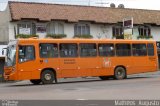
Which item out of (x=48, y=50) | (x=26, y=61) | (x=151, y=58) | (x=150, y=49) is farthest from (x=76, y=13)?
(x=26, y=61)

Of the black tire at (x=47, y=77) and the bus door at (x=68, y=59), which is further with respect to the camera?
the bus door at (x=68, y=59)

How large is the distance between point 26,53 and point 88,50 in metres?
4.69

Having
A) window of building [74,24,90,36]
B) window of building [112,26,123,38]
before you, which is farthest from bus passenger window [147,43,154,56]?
window of building [112,26,123,38]

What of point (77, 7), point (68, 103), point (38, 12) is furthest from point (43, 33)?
point (68, 103)

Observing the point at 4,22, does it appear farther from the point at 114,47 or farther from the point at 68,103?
the point at 68,103

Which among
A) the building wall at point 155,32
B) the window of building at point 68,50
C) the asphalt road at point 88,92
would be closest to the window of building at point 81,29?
the building wall at point 155,32

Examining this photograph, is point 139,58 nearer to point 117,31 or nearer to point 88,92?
point 88,92

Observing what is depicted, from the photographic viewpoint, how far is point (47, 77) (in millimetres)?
29094

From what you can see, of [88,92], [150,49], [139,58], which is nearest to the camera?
[88,92]

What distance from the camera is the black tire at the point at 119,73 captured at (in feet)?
106

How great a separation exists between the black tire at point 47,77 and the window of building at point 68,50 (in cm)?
144

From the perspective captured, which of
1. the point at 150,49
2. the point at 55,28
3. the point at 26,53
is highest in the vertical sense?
the point at 55,28

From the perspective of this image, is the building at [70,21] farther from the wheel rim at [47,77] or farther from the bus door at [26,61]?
the bus door at [26,61]

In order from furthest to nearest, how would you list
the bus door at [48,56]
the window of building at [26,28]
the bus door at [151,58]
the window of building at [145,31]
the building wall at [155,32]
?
the building wall at [155,32] → the window of building at [145,31] → the window of building at [26,28] → the bus door at [151,58] → the bus door at [48,56]
